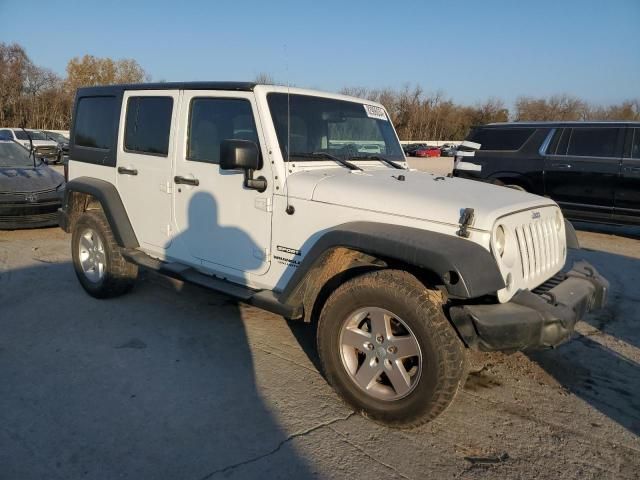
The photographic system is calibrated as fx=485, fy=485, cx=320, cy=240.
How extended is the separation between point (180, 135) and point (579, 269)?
333 centimetres

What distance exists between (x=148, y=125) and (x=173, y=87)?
0.49 metres

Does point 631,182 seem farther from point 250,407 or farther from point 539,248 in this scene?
point 250,407

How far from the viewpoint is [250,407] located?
10.3 ft

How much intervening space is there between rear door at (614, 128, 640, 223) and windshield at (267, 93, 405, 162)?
5.59m

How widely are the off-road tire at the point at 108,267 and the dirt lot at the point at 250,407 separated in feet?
0.77

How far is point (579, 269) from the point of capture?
3.53 metres

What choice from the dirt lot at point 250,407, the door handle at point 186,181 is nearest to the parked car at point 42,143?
the dirt lot at point 250,407

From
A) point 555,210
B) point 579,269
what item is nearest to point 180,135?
point 555,210

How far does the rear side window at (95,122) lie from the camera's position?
194 inches

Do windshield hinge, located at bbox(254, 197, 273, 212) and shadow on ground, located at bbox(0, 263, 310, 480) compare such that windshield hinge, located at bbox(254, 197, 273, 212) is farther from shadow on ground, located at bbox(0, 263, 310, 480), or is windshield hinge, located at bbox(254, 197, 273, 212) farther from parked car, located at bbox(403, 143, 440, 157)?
parked car, located at bbox(403, 143, 440, 157)

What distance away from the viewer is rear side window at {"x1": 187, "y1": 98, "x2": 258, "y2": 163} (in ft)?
12.1

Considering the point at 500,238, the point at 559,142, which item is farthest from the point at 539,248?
the point at 559,142

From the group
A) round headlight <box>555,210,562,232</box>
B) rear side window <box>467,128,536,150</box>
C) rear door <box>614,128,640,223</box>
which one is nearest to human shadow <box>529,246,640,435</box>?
round headlight <box>555,210,562,232</box>

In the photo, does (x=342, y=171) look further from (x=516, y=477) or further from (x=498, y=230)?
(x=516, y=477)
